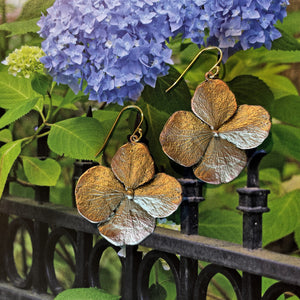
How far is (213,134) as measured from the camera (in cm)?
60

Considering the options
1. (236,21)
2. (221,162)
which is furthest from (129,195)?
(236,21)

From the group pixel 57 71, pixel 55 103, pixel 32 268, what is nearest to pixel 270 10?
pixel 57 71

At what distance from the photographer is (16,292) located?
37.6 inches

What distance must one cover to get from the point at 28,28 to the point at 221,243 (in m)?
0.43

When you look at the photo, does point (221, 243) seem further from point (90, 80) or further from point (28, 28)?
point (28, 28)

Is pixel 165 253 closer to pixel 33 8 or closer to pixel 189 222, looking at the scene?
pixel 189 222

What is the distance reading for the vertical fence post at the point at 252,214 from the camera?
0.65 m

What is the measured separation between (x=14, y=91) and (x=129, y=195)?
32cm

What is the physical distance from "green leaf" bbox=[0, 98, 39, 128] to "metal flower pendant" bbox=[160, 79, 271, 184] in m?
0.27

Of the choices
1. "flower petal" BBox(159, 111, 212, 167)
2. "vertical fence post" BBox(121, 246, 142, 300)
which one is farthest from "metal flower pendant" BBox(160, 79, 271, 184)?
"vertical fence post" BBox(121, 246, 142, 300)

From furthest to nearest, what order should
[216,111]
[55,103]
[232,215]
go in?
[55,103], [232,215], [216,111]

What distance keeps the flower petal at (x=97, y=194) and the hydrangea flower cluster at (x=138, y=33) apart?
0.32ft

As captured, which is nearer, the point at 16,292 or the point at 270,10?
the point at 270,10

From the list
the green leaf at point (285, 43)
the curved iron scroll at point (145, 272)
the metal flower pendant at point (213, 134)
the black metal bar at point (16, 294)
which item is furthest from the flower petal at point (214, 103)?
the black metal bar at point (16, 294)
